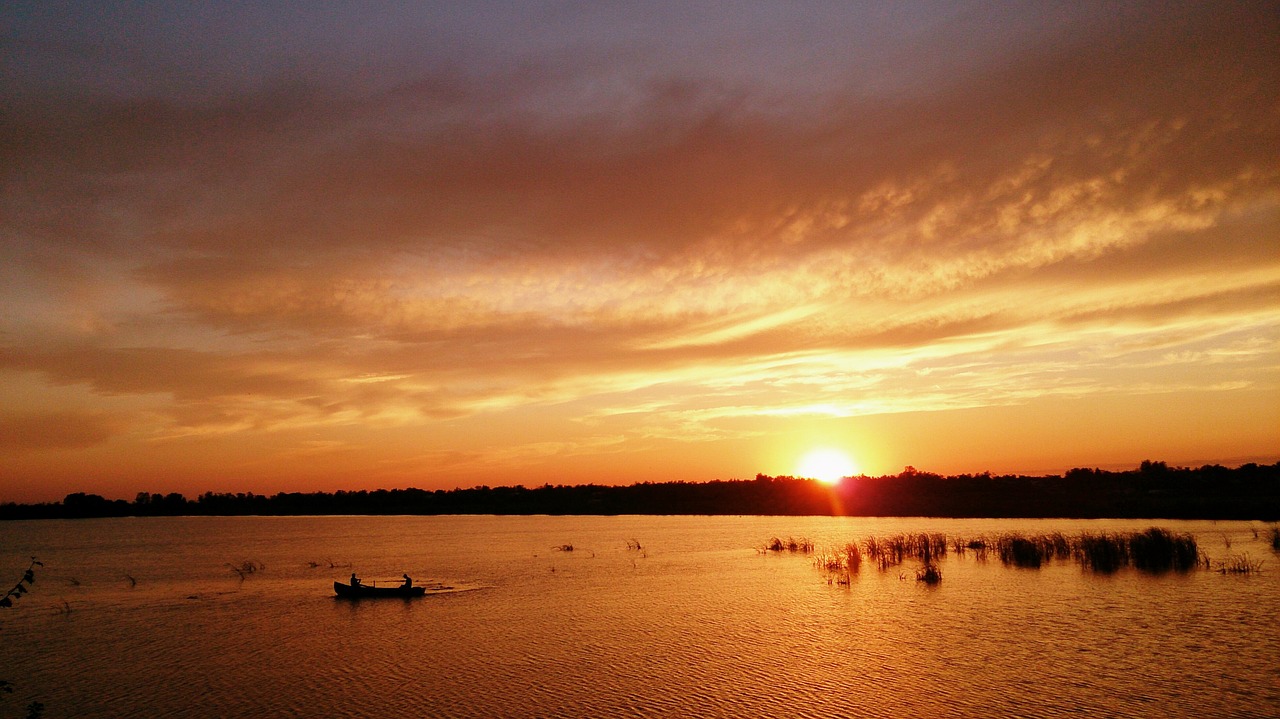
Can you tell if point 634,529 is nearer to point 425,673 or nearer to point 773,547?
point 773,547

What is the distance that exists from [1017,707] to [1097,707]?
5.48 feet

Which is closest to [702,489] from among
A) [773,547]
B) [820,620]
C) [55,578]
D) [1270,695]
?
[773,547]

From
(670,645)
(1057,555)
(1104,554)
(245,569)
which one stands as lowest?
(670,645)

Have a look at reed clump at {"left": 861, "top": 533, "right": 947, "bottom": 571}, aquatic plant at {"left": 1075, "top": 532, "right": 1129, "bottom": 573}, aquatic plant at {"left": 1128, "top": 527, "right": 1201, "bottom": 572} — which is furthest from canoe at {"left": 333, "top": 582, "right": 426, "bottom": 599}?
aquatic plant at {"left": 1128, "top": 527, "right": 1201, "bottom": 572}

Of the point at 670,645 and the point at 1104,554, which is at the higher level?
the point at 1104,554

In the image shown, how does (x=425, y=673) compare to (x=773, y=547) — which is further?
(x=773, y=547)

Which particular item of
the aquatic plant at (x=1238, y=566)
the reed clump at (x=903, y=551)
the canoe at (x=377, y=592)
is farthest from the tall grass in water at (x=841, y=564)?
the canoe at (x=377, y=592)

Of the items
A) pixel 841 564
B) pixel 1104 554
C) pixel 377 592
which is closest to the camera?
pixel 377 592

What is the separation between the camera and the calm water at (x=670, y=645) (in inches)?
740

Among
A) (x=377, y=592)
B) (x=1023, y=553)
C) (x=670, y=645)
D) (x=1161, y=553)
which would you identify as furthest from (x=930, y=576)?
(x=377, y=592)

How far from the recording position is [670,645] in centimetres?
2502

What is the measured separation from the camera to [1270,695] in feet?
58.5

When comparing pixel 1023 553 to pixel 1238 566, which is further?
pixel 1023 553

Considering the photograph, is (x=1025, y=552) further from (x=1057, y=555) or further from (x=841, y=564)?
(x=841, y=564)
